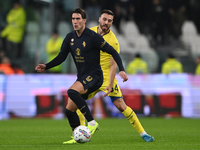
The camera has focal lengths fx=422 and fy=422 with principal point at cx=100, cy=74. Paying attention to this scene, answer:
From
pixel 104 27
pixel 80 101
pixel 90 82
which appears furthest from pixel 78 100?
pixel 104 27

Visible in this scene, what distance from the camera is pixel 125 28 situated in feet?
58.5

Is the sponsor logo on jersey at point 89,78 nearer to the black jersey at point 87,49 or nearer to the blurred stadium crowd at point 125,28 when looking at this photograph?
the black jersey at point 87,49

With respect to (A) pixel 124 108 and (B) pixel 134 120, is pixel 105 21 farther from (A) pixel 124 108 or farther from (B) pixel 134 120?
(B) pixel 134 120

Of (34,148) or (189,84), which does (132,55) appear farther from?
(34,148)

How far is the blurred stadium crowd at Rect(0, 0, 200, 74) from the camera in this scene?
1585 centimetres

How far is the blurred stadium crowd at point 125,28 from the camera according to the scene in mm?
15852

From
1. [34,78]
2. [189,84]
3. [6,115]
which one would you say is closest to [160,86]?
[189,84]

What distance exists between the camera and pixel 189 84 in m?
13.8

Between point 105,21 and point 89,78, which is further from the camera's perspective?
point 105,21

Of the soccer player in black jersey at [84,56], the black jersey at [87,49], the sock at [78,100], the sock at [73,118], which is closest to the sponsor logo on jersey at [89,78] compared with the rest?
the soccer player in black jersey at [84,56]

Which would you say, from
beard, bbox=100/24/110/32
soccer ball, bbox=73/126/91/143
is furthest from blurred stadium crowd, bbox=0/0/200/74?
soccer ball, bbox=73/126/91/143

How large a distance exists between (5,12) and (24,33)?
112cm

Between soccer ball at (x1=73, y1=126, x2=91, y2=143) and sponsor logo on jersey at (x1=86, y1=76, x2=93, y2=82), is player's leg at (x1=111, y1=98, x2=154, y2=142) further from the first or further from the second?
soccer ball at (x1=73, y1=126, x2=91, y2=143)

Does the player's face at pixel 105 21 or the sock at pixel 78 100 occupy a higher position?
the player's face at pixel 105 21
